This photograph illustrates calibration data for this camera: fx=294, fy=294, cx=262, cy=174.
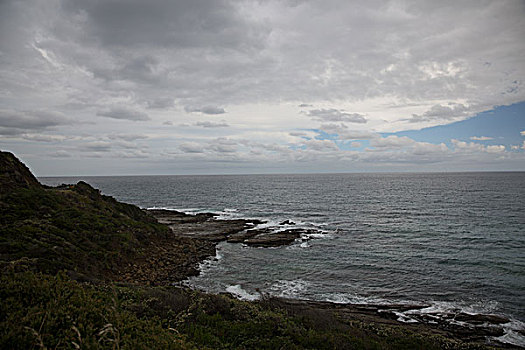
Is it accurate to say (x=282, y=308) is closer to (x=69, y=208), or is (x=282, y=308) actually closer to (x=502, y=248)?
(x=69, y=208)

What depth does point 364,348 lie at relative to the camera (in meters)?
11.2

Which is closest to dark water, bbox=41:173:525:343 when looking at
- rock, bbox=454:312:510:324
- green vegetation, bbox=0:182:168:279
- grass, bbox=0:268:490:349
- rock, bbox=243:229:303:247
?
rock, bbox=454:312:510:324

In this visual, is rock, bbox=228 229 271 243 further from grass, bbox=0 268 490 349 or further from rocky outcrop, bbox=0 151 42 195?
grass, bbox=0 268 490 349

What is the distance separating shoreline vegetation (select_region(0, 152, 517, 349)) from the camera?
237 inches

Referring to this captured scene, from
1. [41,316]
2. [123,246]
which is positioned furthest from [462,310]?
[123,246]

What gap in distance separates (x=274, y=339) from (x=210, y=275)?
18040mm

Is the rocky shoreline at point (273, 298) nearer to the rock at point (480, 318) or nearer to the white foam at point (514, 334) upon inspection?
the rock at point (480, 318)

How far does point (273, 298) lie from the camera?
1570 cm

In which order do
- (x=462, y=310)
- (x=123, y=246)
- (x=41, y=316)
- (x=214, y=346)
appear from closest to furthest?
(x=41, y=316) < (x=214, y=346) < (x=462, y=310) < (x=123, y=246)

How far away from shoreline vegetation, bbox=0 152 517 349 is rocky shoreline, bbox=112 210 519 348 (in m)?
0.11

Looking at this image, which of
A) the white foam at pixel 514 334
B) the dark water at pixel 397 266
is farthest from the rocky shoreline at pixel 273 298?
the dark water at pixel 397 266

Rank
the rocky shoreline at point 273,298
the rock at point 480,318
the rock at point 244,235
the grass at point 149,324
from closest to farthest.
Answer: the grass at point 149,324
the rocky shoreline at point 273,298
the rock at point 480,318
the rock at point 244,235

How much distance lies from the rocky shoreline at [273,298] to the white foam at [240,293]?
2662 mm

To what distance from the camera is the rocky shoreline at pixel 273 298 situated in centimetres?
1659
